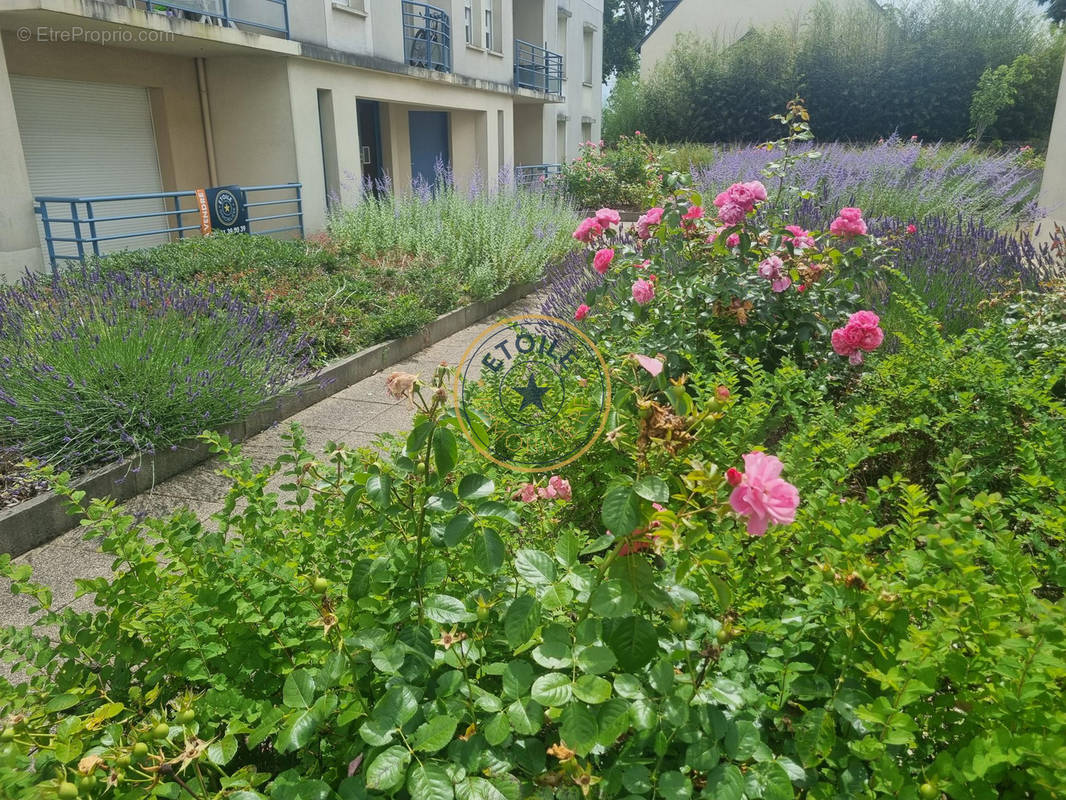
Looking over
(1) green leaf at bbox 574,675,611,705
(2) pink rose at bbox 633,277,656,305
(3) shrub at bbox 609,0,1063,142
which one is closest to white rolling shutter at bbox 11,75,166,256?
(2) pink rose at bbox 633,277,656,305

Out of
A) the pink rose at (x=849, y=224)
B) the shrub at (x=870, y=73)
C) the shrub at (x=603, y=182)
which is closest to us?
the pink rose at (x=849, y=224)

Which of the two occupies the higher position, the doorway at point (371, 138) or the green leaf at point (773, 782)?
the doorway at point (371, 138)

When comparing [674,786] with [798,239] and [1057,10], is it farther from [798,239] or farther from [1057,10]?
[1057,10]

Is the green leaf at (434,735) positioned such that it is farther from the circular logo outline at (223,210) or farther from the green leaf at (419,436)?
Answer: the circular logo outline at (223,210)

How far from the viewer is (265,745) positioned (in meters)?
1.54

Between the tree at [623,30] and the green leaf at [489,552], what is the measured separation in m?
53.2

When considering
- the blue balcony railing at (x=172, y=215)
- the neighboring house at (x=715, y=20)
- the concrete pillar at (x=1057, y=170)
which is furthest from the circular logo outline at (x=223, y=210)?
the neighboring house at (x=715, y=20)

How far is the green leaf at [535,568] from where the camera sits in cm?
127

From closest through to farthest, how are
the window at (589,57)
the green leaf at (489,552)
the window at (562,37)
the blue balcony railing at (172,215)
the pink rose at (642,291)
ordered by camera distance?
1. the green leaf at (489,552)
2. the pink rose at (642,291)
3. the blue balcony railing at (172,215)
4. the window at (562,37)
5. the window at (589,57)

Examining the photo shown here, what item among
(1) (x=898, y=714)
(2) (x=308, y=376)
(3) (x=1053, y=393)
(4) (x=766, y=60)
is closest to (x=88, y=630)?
(1) (x=898, y=714)

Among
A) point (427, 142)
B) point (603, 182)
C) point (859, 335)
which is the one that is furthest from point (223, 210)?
point (603, 182)

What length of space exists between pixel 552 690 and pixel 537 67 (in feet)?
71.3

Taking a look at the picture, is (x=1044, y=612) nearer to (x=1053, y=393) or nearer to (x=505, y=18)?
(x=1053, y=393)

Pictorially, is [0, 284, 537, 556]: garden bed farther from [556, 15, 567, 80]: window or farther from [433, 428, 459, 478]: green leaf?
[556, 15, 567, 80]: window
